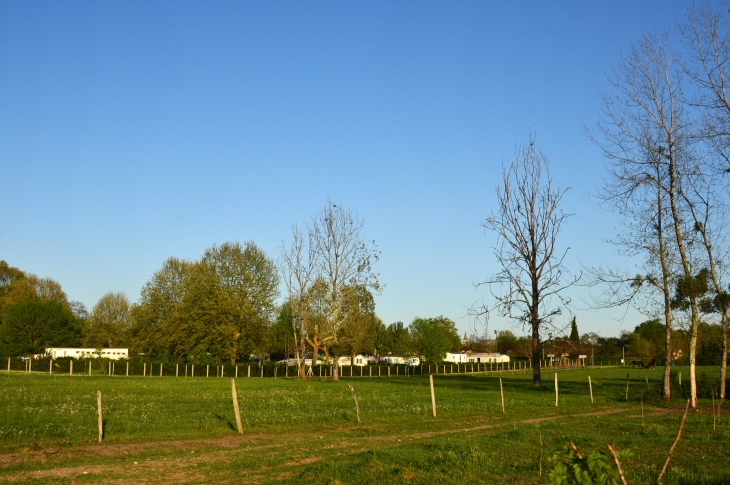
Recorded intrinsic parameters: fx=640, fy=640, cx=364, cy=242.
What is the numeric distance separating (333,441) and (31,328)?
8626 cm

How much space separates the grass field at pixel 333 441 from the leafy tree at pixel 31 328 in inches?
2708

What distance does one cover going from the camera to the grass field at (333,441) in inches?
495

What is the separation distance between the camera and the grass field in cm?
1258

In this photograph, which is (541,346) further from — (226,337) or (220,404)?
(226,337)

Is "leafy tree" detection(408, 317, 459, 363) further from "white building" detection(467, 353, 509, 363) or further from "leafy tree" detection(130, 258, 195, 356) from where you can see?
"leafy tree" detection(130, 258, 195, 356)

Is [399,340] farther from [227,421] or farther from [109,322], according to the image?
[227,421]

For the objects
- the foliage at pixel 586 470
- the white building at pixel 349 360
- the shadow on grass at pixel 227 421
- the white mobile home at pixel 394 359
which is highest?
the foliage at pixel 586 470

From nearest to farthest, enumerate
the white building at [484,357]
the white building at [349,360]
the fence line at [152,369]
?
the fence line at [152,369], the white building at [349,360], the white building at [484,357]

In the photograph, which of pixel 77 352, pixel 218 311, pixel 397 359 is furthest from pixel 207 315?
pixel 397 359

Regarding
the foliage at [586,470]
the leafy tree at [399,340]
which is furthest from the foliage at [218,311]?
the foliage at [586,470]

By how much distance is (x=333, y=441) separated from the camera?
1809 centimetres

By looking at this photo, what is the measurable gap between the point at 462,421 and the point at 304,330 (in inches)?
1432

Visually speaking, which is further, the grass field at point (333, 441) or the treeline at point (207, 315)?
the treeline at point (207, 315)

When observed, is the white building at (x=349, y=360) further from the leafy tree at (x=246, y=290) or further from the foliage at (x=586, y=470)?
the foliage at (x=586, y=470)
